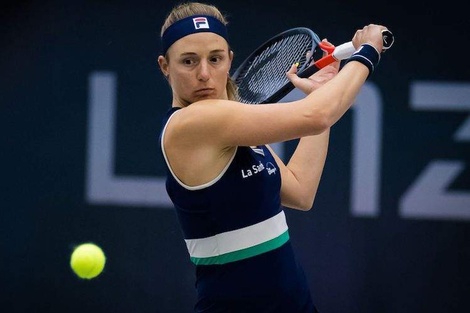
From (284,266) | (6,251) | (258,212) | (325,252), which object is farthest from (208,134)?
(6,251)

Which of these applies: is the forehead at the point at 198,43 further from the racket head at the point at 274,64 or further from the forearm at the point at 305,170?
the forearm at the point at 305,170

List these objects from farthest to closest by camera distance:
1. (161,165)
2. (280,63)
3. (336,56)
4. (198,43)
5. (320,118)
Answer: (161,165) < (280,63) < (336,56) < (198,43) < (320,118)

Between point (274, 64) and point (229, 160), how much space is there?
787mm

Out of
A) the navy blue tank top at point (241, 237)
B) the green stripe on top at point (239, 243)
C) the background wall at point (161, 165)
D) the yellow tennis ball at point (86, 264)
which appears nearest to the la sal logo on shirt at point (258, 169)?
the navy blue tank top at point (241, 237)

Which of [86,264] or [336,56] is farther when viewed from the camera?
[86,264]

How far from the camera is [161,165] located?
4875mm

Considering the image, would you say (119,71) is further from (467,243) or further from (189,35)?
(189,35)

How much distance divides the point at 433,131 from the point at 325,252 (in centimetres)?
85

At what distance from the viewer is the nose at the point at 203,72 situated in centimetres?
247

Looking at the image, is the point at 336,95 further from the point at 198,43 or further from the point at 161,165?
the point at 161,165

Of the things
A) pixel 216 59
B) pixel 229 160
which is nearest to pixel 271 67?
pixel 216 59

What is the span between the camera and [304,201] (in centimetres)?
295

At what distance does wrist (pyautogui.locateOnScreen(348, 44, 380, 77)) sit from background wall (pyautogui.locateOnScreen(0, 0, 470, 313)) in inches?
88.1

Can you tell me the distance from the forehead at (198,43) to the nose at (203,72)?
5 centimetres
